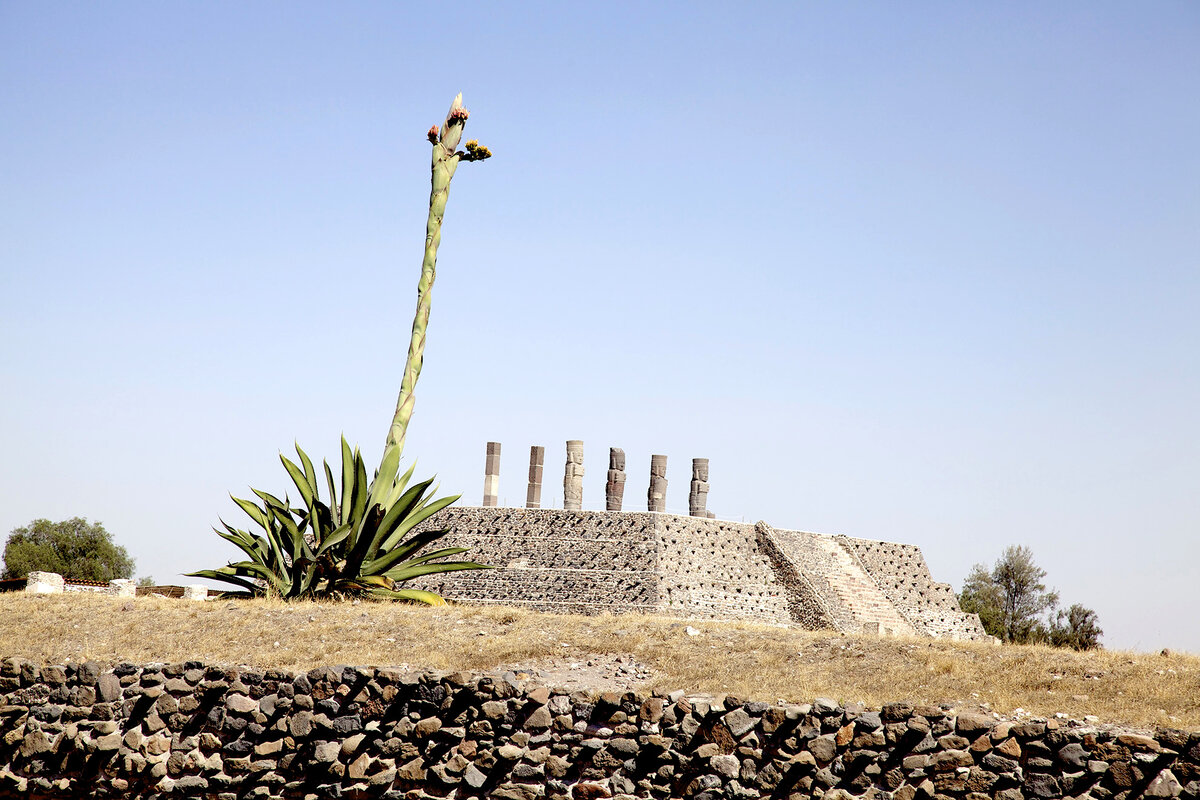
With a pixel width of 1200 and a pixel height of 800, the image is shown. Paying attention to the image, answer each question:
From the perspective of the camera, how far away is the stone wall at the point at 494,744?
23.8ft

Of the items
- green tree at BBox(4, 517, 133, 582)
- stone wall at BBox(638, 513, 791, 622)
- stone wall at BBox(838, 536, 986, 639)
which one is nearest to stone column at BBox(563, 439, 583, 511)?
stone wall at BBox(638, 513, 791, 622)

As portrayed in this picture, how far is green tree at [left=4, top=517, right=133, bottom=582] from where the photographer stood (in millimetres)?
40250

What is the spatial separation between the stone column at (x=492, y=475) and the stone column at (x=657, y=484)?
467cm

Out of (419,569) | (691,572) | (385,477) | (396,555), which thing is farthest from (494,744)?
(691,572)

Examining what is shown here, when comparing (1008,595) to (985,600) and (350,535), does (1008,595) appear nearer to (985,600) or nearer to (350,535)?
(985,600)

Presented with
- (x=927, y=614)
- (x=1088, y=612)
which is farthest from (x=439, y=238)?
(x=1088, y=612)

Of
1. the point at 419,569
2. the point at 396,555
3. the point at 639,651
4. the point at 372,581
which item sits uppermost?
the point at 396,555

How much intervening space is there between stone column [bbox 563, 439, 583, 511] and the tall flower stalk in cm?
1957

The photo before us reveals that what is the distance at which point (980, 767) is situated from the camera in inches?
287

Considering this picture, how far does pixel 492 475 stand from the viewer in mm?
34656

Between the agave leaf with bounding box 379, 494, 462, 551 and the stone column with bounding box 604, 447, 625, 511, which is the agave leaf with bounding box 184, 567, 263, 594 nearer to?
the agave leaf with bounding box 379, 494, 462, 551

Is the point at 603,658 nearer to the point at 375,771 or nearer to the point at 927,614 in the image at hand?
the point at 375,771

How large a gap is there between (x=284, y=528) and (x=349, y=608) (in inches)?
81.7

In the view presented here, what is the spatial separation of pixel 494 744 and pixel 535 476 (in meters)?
25.9
